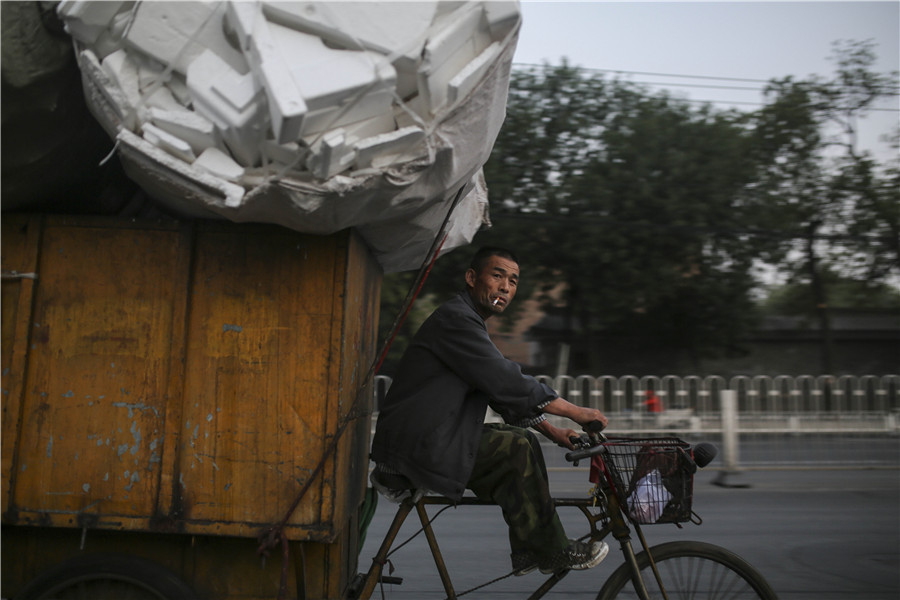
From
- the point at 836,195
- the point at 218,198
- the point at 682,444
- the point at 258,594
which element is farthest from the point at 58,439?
the point at 836,195

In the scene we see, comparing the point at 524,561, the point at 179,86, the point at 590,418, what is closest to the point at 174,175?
the point at 179,86

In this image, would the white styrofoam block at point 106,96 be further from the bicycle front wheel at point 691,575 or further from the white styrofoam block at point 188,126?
the bicycle front wheel at point 691,575

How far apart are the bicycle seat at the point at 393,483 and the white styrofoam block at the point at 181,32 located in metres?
1.54

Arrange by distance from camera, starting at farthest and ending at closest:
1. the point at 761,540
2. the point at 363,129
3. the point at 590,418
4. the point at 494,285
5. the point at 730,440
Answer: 1. the point at 730,440
2. the point at 761,540
3. the point at 494,285
4. the point at 590,418
5. the point at 363,129

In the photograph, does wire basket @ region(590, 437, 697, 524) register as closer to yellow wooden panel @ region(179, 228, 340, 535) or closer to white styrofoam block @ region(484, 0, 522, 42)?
yellow wooden panel @ region(179, 228, 340, 535)

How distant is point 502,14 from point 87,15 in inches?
48.1

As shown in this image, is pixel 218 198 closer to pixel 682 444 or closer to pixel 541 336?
pixel 682 444

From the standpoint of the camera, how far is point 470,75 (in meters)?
2.35

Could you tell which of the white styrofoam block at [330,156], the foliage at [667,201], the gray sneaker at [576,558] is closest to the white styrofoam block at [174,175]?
the white styrofoam block at [330,156]

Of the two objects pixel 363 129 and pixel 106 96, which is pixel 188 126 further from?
pixel 363 129

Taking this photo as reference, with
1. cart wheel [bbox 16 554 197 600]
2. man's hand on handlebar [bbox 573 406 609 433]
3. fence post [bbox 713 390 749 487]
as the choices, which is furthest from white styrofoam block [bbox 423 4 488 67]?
fence post [bbox 713 390 749 487]

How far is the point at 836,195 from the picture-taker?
21.3 m

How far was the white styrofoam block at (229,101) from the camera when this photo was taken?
213 centimetres

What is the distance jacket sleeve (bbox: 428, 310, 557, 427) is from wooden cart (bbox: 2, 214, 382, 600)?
432mm
